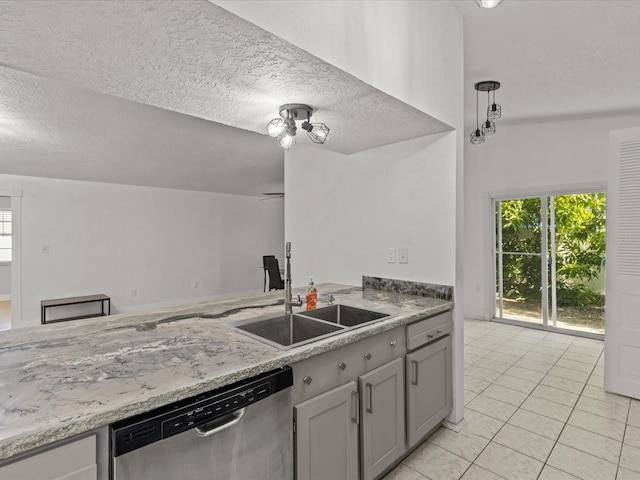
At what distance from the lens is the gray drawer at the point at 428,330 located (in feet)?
6.38

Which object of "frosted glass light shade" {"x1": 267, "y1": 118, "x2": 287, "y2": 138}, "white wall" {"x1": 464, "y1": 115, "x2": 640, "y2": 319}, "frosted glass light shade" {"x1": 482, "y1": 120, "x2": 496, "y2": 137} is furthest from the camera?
"white wall" {"x1": 464, "y1": 115, "x2": 640, "y2": 319}

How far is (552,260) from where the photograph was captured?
15.3ft

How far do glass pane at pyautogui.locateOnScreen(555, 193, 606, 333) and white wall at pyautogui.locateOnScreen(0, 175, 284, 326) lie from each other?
18.4ft

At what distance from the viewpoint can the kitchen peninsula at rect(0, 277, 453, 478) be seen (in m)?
0.86

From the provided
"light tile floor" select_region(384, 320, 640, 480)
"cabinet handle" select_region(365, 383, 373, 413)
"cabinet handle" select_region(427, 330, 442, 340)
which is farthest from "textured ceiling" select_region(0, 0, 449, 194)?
"light tile floor" select_region(384, 320, 640, 480)

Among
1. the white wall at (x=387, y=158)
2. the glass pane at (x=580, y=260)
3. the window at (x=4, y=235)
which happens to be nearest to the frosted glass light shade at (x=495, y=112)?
the white wall at (x=387, y=158)

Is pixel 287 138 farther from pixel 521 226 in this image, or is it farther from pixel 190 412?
pixel 521 226

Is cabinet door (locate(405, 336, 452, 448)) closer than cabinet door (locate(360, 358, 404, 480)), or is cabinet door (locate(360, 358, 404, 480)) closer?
cabinet door (locate(360, 358, 404, 480))

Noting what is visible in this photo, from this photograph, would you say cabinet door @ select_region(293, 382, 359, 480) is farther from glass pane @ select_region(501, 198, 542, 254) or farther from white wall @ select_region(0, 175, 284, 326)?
A: white wall @ select_region(0, 175, 284, 326)

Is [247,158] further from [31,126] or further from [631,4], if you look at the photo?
[631,4]

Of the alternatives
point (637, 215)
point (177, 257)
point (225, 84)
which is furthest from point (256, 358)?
point (177, 257)

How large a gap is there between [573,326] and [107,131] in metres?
5.98

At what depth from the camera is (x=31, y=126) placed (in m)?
3.02

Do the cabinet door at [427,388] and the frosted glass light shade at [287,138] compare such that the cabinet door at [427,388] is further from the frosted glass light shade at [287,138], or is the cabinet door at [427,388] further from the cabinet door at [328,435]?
the frosted glass light shade at [287,138]
